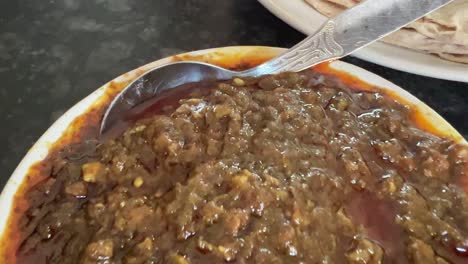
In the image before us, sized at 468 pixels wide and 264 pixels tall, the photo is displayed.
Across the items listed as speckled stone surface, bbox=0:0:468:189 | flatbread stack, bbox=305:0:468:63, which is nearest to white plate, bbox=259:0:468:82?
flatbread stack, bbox=305:0:468:63

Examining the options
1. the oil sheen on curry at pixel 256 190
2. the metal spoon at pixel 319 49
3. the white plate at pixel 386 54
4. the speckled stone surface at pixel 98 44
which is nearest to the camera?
the oil sheen on curry at pixel 256 190

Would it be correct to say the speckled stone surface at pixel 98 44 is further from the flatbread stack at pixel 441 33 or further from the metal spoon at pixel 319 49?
the metal spoon at pixel 319 49

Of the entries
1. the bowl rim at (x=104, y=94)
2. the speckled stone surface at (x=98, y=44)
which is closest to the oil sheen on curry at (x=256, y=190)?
the bowl rim at (x=104, y=94)

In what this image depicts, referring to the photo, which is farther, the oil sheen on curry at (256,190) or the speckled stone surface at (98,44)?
the speckled stone surface at (98,44)

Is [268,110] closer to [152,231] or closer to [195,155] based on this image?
[195,155]

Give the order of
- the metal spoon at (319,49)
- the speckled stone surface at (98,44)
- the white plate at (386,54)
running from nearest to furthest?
the metal spoon at (319,49)
the white plate at (386,54)
the speckled stone surface at (98,44)

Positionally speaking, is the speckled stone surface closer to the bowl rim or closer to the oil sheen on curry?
Answer: the bowl rim
